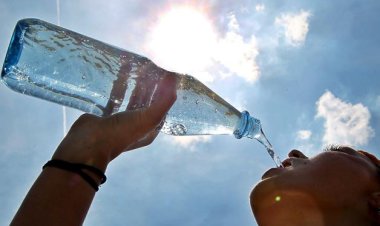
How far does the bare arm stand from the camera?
5.82 ft

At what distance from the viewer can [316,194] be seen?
269 centimetres

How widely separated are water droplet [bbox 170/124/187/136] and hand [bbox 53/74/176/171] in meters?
0.86

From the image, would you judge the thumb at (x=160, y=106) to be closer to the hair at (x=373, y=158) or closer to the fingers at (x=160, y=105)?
the fingers at (x=160, y=105)

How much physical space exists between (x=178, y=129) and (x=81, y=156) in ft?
5.09

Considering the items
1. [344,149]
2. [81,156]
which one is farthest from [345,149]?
[81,156]

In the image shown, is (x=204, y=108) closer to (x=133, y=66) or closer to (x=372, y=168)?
(x=133, y=66)

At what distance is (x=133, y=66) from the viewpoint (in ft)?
10.9

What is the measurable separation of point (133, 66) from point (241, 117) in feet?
3.35

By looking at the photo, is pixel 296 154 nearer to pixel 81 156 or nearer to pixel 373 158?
pixel 373 158

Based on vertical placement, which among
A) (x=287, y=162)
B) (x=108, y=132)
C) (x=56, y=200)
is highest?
(x=287, y=162)

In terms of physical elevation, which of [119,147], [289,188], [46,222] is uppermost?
[289,188]

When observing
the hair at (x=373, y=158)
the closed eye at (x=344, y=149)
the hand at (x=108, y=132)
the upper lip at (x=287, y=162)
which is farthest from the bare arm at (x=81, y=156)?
the hair at (x=373, y=158)

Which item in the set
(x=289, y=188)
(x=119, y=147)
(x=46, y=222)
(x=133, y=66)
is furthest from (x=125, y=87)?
(x=46, y=222)

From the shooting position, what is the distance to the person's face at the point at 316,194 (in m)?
2.68
